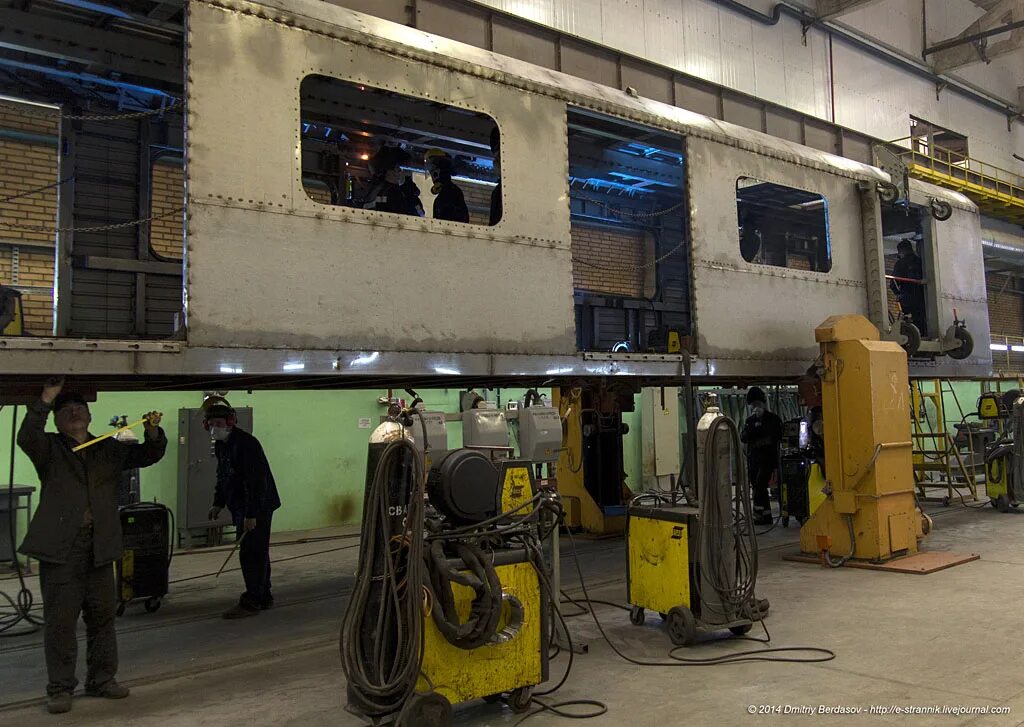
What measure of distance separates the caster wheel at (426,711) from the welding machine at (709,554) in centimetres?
217

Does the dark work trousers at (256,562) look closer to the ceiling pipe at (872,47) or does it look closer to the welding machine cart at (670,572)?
the welding machine cart at (670,572)

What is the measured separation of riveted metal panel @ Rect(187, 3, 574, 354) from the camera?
14.2 feet

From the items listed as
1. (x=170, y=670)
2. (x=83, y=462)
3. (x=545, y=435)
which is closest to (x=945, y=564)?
(x=545, y=435)

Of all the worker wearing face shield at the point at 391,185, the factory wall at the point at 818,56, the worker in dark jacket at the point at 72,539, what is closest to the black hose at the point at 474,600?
the worker in dark jacket at the point at 72,539

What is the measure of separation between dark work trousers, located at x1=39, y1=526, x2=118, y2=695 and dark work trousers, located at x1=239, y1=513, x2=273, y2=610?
1.96 m

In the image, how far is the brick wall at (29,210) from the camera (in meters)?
8.96

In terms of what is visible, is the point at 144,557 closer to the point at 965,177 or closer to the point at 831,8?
the point at 831,8

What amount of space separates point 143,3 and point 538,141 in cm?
270

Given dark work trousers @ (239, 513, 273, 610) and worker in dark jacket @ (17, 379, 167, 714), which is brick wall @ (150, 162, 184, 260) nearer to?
dark work trousers @ (239, 513, 273, 610)

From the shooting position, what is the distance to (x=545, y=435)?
6082 millimetres

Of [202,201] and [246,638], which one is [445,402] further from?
[202,201]

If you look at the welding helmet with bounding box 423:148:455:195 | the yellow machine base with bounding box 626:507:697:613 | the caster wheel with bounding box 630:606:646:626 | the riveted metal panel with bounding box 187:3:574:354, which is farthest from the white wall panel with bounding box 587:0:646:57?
the caster wheel with bounding box 630:606:646:626

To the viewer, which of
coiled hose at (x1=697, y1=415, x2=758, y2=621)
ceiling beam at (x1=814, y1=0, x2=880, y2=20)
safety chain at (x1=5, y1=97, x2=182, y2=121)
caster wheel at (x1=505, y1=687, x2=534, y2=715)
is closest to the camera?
caster wheel at (x1=505, y1=687, x2=534, y2=715)

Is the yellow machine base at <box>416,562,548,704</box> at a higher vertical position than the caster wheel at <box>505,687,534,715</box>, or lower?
higher
